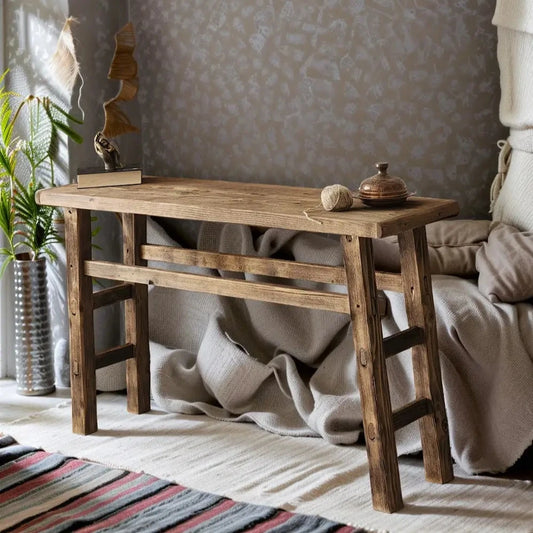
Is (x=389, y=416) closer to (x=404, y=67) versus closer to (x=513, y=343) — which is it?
(x=513, y=343)

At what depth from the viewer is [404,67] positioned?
11.8 feet

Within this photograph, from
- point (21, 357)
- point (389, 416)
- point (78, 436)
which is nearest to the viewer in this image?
point (389, 416)

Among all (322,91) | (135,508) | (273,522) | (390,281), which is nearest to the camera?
(273,522)

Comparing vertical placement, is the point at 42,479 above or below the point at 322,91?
below

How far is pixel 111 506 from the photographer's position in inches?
112

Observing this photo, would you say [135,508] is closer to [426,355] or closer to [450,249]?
[426,355]

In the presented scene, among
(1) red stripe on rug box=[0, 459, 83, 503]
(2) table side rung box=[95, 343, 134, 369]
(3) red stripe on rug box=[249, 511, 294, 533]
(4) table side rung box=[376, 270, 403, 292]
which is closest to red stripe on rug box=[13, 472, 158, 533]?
(1) red stripe on rug box=[0, 459, 83, 503]

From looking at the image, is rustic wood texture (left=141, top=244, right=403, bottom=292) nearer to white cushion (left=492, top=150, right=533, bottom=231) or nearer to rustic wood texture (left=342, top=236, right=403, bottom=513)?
rustic wood texture (left=342, top=236, right=403, bottom=513)

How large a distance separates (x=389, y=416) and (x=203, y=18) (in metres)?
1.90

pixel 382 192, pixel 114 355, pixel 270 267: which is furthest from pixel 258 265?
pixel 114 355

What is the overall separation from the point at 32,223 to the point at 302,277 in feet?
4.22

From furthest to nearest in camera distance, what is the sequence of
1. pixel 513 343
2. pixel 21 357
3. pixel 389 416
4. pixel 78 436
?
pixel 21 357, pixel 78 436, pixel 513 343, pixel 389 416

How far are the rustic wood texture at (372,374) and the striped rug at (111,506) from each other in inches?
7.3

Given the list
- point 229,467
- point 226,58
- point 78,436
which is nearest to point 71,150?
point 226,58
